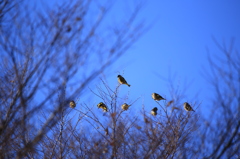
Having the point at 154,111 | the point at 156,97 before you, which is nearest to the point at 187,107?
the point at 154,111

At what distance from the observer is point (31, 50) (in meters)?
3.38

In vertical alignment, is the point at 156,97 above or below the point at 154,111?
above

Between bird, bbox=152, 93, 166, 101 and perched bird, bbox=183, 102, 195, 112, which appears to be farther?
bird, bbox=152, 93, 166, 101

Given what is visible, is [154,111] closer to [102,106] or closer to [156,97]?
[156,97]

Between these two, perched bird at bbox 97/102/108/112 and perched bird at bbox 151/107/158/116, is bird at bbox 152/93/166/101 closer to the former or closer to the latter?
perched bird at bbox 151/107/158/116

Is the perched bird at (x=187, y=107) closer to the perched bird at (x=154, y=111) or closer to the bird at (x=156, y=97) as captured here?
the perched bird at (x=154, y=111)

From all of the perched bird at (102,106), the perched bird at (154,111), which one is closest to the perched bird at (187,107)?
the perched bird at (154,111)

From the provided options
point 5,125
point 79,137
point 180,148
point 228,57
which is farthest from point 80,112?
point 228,57

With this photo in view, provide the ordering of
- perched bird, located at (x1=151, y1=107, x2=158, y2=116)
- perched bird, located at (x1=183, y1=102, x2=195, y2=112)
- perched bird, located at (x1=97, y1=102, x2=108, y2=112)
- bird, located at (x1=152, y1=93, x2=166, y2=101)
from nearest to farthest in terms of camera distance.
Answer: perched bird, located at (x1=97, y1=102, x2=108, y2=112)
perched bird, located at (x1=183, y1=102, x2=195, y2=112)
perched bird, located at (x1=151, y1=107, x2=158, y2=116)
bird, located at (x1=152, y1=93, x2=166, y2=101)

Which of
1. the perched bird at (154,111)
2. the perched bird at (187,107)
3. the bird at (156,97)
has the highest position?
the bird at (156,97)

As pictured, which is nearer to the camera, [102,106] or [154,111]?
[102,106]

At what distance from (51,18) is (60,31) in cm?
28

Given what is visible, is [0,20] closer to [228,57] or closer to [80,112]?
[228,57]

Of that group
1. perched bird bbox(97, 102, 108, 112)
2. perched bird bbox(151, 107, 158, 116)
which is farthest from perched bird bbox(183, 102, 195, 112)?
perched bird bbox(97, 102, 108, 112)
